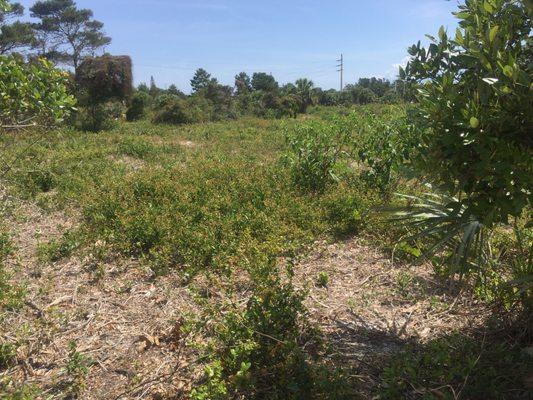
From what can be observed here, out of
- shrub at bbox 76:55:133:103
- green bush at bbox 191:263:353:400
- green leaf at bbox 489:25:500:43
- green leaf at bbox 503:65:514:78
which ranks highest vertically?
shrub at bbox 76:55:133:103

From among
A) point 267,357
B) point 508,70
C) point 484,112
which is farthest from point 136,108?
point 508,70

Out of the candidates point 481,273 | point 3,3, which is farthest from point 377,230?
point 3,3

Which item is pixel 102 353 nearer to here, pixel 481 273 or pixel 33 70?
pixel 33 70

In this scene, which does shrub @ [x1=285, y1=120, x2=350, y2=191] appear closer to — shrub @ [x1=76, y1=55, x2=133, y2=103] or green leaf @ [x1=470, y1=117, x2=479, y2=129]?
green leaf @ [x1=470, y1=117, x2=479, y2=129]

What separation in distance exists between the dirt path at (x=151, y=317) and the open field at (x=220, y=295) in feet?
0.05

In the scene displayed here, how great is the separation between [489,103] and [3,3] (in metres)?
3.99

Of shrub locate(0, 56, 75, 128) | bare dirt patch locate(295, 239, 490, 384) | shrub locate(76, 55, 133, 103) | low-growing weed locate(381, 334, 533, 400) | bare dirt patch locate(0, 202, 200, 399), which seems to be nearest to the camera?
low-growing weed locate(381, 334, 533, 400)

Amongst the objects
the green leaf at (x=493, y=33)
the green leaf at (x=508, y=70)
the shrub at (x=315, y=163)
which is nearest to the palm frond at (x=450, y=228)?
→ the green leaf at (x=508, y=70)

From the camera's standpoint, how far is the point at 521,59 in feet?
9.40

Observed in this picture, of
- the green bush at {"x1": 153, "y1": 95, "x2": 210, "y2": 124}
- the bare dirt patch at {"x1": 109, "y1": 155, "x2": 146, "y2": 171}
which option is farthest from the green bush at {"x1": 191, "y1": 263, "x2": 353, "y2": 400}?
the green bush at {"x1": 153, "y1": 95, "x2": 210, "y2": 124}

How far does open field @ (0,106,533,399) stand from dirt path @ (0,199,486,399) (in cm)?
1

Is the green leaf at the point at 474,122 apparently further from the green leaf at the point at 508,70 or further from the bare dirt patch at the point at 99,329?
the bare dirt patch at the point at 99,329

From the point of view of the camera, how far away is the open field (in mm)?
3111

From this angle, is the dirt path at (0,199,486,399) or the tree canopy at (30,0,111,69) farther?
the tree canopy at (30,0,111,69)
